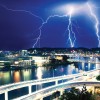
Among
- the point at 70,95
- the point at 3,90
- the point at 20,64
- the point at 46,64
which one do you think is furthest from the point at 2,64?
the point at 70,95

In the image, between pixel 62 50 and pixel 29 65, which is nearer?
pixel 29 65

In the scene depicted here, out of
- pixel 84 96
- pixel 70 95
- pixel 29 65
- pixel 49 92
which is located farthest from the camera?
pixel 29 65

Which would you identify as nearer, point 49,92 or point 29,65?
point 49,92

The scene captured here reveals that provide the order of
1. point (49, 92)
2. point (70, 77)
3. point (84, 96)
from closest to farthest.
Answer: point (84, 96) < point (49, 92) < point (70, 77)

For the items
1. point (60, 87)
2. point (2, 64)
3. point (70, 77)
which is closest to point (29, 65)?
point (2, 64)

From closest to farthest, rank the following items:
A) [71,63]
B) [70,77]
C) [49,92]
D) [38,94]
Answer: [38,94], [49,92], [70,77], [71,63]

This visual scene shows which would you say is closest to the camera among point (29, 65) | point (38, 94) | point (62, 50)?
point (38, 94)

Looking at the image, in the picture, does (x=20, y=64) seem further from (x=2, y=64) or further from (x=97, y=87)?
(x=97, y=87)

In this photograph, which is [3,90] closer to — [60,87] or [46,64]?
[60,87]

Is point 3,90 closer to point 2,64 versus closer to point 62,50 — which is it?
point 2,64
